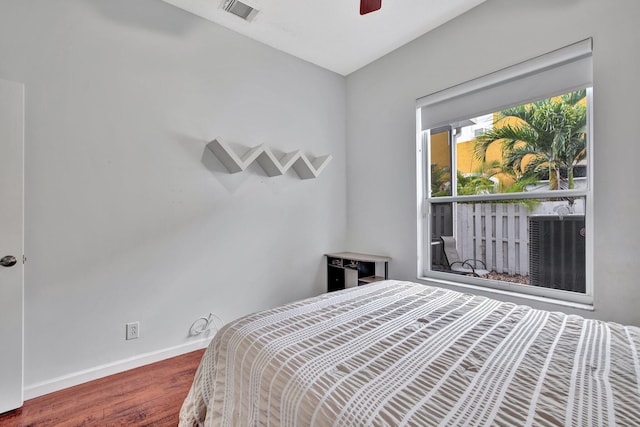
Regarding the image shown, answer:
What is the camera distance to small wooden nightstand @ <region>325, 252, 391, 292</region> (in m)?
2.92

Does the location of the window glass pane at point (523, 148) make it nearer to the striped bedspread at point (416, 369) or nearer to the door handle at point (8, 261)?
the striped bedspread at point (416, 369)

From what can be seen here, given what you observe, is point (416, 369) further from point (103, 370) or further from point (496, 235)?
point (103, 370)

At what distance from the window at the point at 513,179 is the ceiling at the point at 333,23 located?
63 cm

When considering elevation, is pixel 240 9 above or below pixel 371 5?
above

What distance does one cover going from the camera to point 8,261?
1677 mm

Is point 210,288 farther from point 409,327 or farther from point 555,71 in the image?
point 555,71

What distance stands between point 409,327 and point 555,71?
209 centimetres

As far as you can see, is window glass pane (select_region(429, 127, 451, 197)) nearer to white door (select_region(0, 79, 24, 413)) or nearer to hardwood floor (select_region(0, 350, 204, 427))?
hardwood floor (select_region(0, 350, 204, 427))

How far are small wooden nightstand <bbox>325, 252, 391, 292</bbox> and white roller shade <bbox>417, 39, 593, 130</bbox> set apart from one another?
1.41 m

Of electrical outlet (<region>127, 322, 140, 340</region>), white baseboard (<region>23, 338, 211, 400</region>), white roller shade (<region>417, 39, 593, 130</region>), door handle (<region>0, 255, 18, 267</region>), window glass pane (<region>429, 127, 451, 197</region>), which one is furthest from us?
window glass pane (<region>429, 127, 451, 197</region>)

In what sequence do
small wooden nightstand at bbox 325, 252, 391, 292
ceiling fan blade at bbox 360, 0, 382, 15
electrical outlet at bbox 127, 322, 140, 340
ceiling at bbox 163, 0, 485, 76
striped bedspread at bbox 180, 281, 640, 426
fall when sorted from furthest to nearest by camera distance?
small wooden nightstand at bbox 325, 252, 391, 292
ceiling at bbox 163, 0, 485, 76
electrical outlet at bbox 127, 322, 140, 340
ceiling fan blade at bbox 360, 0, 382, 15
striped bedspread at bbox 180, 281, 640, 426

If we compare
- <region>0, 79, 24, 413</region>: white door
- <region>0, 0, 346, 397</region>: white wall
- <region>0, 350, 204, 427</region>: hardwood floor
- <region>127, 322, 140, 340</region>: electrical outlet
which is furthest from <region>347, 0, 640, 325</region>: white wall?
<region>0, 79, 24, 413</region>: white door

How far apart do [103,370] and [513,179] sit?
3304 millimetres

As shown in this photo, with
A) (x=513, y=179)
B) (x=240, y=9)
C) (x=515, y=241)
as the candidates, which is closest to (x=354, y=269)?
(x=515, y=241)
